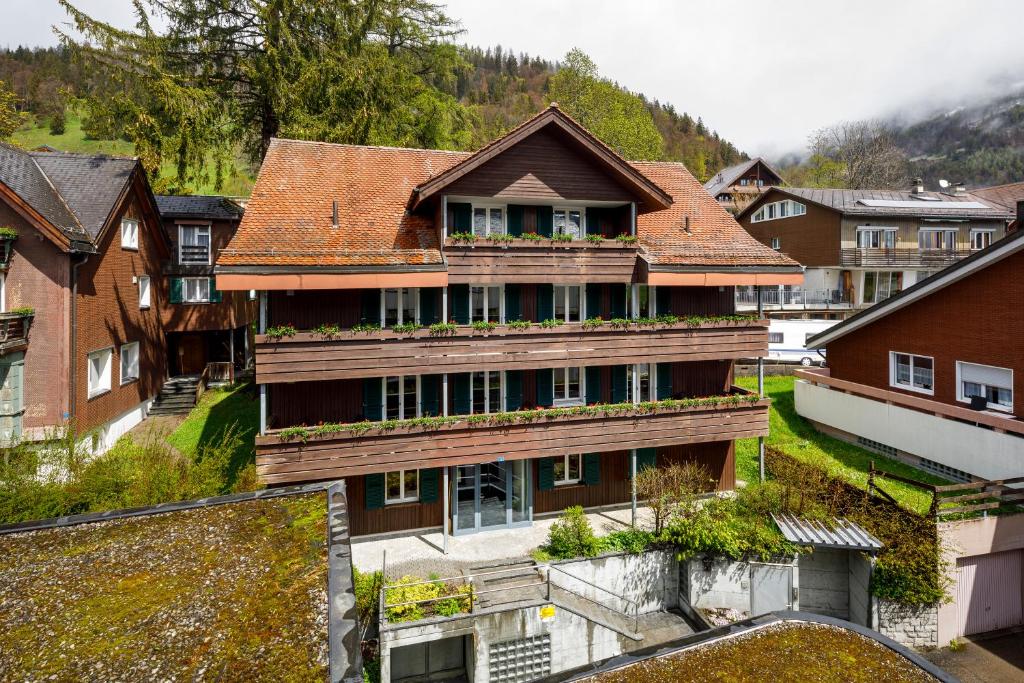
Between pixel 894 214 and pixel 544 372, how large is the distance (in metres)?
32.1

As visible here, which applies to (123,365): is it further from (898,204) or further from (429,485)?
(898,204)

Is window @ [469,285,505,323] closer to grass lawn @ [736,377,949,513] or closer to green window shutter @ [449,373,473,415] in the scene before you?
green window shutter @ [449,373,473,415]

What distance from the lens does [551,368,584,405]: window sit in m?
16.4

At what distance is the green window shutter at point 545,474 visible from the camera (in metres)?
16.1

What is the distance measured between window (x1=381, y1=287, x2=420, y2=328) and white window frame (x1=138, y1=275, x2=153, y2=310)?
14095 mm

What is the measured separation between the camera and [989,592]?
43.3 ft

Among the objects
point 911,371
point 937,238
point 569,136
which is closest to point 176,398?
point 569,136

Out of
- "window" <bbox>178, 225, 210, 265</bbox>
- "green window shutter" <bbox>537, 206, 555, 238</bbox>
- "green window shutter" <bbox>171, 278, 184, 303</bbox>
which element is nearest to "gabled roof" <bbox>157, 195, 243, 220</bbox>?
"window" <bbox>178, 225, 210, 265</bbox>

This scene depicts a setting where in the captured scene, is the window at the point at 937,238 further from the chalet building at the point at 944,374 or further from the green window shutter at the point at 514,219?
the green window shutter at the point at 514,219

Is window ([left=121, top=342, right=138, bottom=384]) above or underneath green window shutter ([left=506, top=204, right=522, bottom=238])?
underneath

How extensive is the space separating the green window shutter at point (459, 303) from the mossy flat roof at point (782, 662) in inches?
458

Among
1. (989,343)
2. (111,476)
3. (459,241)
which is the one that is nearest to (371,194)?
(459,241)

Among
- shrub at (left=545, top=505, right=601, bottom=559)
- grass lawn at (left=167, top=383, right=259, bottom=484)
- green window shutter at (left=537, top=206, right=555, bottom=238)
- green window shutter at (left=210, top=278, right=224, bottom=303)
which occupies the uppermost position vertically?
green window shutter at (left=537, top=206, right=555, bottom=238)

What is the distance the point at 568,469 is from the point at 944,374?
41.9 feet
